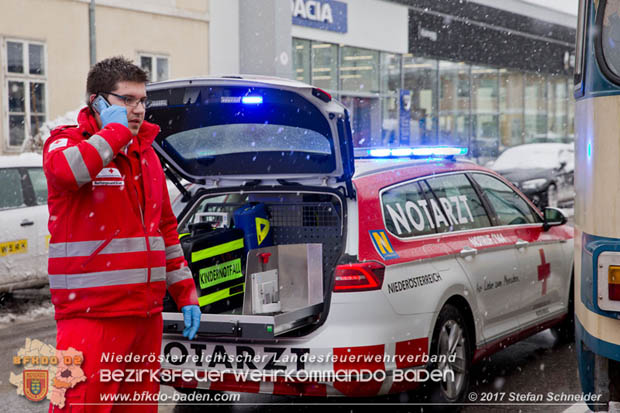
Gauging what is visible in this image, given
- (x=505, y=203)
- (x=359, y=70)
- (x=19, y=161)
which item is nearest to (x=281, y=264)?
(x=505, y=203)

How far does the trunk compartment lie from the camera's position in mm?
4762

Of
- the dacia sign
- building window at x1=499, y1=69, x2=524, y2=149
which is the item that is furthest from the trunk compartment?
building window at x1=499, y1=69, x2=524, y2=149

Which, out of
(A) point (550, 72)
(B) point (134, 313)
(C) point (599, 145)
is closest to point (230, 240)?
(B) point (134, 313)

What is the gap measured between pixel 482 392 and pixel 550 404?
49 cm

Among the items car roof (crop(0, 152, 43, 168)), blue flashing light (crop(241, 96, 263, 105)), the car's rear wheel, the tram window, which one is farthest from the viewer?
car roof (crop(0, 152, 43, 168))

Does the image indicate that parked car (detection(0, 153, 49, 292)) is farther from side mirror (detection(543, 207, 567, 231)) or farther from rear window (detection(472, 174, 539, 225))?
side mirror (detection(543, 207, 567, 231))

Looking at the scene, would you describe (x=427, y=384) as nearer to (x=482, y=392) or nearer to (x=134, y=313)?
(x=482, y=392)

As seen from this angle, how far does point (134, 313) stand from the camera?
341cm

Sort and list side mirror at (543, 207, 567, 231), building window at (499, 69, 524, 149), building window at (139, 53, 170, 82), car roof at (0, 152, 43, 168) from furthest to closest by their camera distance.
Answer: building window at (499, 69, 524, 149)
building window at (139, 53, 170, 82)
car roof at (0, 152, 43, 168)
side mirror at (543, 207, 567, 231)

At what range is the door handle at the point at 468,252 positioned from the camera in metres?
5.50

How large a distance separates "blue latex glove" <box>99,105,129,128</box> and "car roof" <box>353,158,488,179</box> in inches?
79.3

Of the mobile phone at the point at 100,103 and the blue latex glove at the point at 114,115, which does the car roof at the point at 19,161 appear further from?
the blue latex glove at the point at 114,115

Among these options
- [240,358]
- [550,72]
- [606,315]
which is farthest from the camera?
[550,72]

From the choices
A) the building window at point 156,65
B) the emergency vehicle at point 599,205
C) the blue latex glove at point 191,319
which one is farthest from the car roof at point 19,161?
the building window at point 156,65
